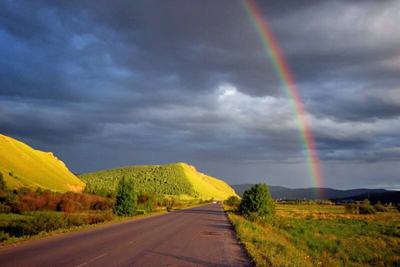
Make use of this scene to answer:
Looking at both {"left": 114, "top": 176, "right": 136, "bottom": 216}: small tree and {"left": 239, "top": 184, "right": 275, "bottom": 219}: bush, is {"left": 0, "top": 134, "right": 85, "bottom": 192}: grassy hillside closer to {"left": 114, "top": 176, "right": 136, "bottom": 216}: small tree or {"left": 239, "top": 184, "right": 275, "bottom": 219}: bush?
{"left": 114, "top": 176, "right": 136, "bottom": 216}: small tree

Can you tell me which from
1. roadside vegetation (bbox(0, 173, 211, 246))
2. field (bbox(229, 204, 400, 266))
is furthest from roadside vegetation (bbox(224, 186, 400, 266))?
roadside vegetation (bbox(0, 173, 211, 246))

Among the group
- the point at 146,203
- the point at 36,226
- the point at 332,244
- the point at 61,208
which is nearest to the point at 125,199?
the point at 61,208

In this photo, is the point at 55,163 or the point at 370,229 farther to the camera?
the point at 55,163

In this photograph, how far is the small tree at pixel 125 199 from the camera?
53.5m

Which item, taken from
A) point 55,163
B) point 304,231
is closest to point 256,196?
point 304,231

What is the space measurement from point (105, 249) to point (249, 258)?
5.97 m

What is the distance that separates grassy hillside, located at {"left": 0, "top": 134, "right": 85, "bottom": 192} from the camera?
325ft

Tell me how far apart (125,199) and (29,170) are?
2713 inches

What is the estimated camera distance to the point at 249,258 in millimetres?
15492

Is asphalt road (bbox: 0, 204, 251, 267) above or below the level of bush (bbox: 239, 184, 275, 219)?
below

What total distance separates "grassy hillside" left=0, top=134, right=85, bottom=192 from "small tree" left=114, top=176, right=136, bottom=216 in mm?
44000

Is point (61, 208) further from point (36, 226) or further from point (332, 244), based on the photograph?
point (332, 244)

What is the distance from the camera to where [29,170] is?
368 ft

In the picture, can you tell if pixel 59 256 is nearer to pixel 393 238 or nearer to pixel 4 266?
pixel 4 266
